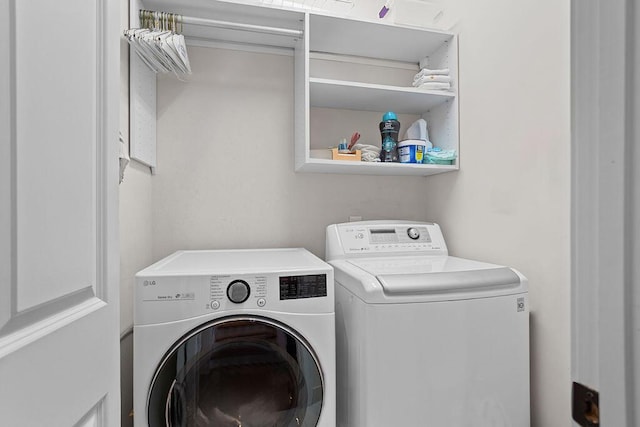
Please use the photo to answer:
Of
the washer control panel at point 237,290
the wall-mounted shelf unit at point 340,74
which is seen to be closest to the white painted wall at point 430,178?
the wall-mounted shelf unit at point 340,74

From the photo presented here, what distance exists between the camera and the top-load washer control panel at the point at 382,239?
163cm

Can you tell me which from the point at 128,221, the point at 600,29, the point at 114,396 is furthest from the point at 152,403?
the point at 600,29

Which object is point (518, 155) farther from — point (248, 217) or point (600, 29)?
point (248, 217)

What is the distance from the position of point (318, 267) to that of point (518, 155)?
3.20 ft

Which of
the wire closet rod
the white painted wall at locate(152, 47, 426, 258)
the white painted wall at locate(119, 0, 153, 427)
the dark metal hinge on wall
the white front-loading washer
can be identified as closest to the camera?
the dark metal hinge on wall

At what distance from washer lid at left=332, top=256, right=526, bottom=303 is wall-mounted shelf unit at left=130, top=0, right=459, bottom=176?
642 mm

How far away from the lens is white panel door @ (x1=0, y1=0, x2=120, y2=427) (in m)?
0.41

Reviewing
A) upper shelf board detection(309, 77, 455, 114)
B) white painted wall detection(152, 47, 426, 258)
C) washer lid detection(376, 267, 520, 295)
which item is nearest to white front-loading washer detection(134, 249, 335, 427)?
washer lid detection(376, 267, 520, 295)

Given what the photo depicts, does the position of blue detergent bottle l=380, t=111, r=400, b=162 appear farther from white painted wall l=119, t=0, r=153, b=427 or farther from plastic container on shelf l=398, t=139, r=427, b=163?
white painted wall l=119, t=0, r=153, b=427

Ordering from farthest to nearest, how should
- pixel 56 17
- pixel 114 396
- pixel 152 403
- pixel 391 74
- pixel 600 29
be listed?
pixel 391 74
pixel 152 403
pixel 114 396
pixel 56 17
pixel 600 29

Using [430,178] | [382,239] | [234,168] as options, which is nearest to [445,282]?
[382,239]

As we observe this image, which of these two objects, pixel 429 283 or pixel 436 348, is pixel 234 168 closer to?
pixel 429 283

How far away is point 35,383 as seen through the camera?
44 cm

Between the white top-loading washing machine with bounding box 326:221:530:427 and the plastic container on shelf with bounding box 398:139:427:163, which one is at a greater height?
the plastic container on shelf with bounding box 398:139:427:163
